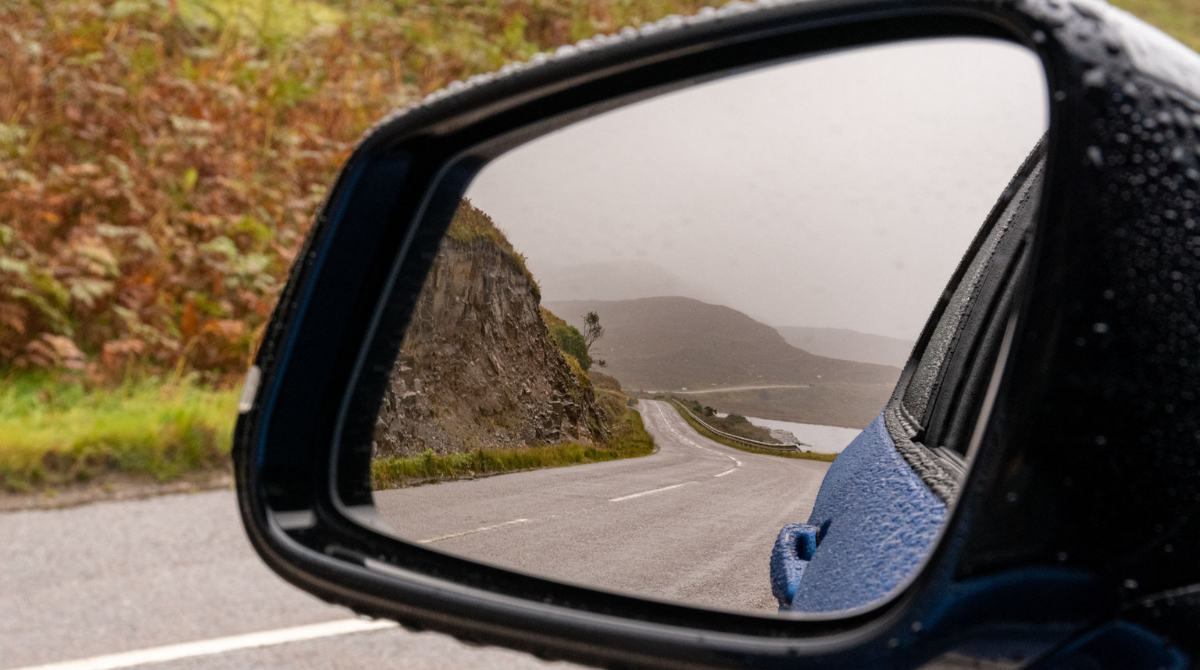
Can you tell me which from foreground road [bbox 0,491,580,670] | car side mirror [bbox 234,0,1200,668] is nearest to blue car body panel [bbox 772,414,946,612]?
car side mirror [bbox 234,0,1200,668]

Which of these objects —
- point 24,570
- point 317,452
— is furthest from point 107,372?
point 317,452

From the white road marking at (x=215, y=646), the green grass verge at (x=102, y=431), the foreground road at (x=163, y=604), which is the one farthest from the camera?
the green grass verge at (x=102, y=431)

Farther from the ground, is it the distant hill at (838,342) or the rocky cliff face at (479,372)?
the distant hill at (838,342)

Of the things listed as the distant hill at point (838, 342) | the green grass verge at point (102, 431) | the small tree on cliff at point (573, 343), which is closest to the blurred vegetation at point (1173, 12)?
the green grass verge at point (102, 431)

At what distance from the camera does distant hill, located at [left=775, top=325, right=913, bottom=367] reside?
0.88 m

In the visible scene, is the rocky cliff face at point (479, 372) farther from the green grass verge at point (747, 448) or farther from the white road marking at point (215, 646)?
the white road marking at point (215, 646)

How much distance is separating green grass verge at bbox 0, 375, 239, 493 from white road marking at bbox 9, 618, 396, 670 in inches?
113

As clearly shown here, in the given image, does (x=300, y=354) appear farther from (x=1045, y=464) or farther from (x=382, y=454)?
(x=1045, y=464)

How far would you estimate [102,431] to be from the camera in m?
6.38

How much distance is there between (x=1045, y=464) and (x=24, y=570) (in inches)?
214

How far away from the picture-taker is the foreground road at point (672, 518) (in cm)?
91

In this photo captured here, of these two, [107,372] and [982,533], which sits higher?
[982,533]

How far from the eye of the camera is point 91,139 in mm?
9203

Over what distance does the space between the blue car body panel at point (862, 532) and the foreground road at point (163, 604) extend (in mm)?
2593
